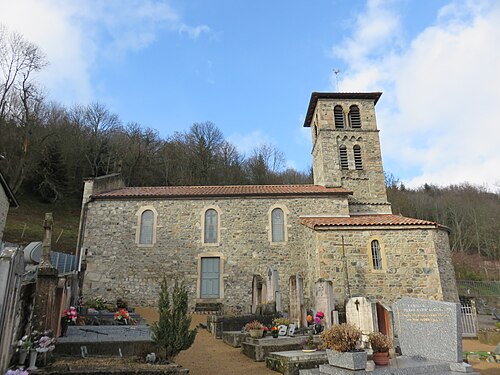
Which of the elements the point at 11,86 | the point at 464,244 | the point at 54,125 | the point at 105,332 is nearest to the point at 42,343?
the point at 105,332

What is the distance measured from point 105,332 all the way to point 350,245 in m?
10.7

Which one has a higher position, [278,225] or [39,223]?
[39,223]

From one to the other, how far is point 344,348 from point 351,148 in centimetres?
1738

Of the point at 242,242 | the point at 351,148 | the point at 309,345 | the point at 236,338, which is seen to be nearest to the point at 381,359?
the point at 309,345

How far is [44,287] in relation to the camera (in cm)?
702

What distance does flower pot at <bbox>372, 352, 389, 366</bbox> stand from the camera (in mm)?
6067

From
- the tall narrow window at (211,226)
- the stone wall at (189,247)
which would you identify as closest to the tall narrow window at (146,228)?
the stone wall at (189,247)

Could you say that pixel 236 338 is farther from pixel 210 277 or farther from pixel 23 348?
pixel 210 277

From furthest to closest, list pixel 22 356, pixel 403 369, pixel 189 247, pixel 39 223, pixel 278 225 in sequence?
pixel 39 223 → pixel 278 225 → pixel 189 247 → pixel 403 369 → pixel 22 356

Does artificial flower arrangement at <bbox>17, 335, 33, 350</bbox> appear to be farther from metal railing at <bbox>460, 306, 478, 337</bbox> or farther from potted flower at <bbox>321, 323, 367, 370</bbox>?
metal railing at <bbox>460, 306, 478, 337</bbox>

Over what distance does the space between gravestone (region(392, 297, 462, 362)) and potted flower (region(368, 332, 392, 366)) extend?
66cm

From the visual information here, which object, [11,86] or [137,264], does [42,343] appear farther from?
[11,86]

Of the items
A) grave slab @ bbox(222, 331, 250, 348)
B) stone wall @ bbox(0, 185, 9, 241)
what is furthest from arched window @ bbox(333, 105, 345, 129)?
stone wall @ bbox(0, 185, 9, 241)

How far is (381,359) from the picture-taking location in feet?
20.0
